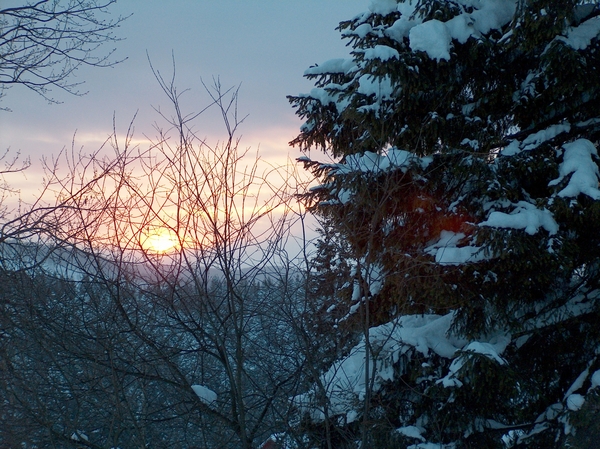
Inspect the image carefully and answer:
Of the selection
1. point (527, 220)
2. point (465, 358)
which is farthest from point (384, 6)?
point (465, 358)

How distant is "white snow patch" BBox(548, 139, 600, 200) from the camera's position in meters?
4.34

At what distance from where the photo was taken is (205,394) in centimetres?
402

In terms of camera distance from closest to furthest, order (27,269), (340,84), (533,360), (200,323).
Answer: (200,323) → (27,269) → (533,360) → (340,84)

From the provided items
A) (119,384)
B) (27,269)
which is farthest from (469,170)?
(27,269)

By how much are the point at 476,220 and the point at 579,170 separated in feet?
3.11

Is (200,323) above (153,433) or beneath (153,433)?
above

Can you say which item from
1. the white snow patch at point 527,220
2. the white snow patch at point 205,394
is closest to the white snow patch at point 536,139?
the white snow patch at point 527,220

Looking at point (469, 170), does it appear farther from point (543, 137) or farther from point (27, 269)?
point (27, 269)

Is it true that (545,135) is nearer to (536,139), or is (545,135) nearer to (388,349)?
(536,139)

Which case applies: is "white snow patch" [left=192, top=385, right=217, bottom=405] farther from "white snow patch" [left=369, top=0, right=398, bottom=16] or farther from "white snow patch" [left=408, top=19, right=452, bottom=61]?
Answer: "white snow patch" [left=369, top=0, right=398, bottom=16]

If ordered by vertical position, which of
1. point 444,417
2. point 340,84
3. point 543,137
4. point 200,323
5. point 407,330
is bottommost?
point 444,417

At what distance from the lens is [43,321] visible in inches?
160

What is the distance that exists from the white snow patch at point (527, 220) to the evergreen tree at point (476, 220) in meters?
0.02

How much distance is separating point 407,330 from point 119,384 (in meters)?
2.79
